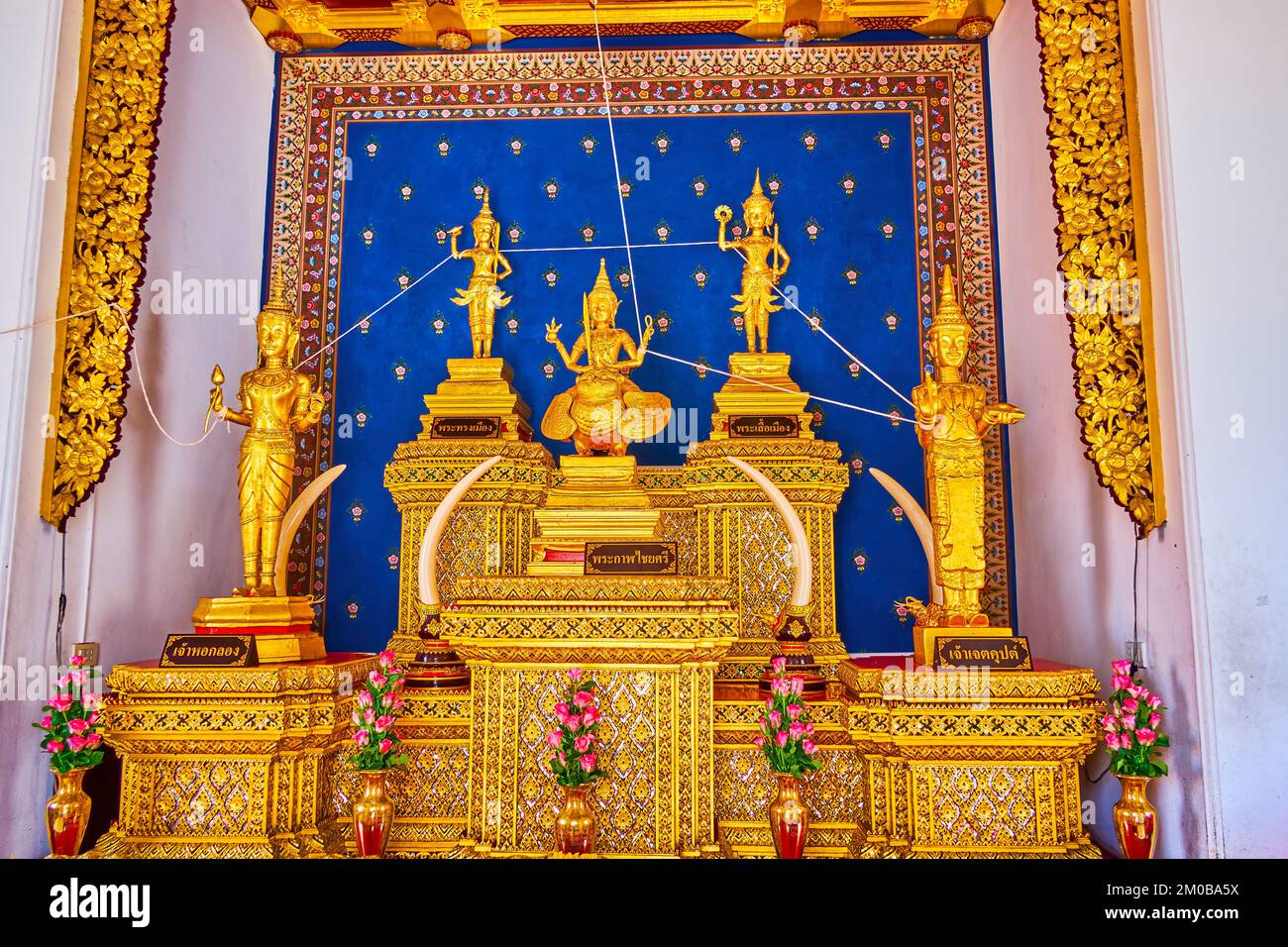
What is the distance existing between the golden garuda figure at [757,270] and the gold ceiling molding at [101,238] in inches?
104

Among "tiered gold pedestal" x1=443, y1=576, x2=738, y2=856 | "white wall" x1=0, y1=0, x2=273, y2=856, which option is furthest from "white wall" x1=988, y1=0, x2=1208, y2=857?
"white wall" x1=0, y1=0, x2=273, y2=856

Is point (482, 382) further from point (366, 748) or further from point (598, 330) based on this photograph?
point (366, 748)

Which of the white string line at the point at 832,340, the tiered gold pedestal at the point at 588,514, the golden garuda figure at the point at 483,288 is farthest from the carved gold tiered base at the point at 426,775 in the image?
the white string line at the point at 832,340

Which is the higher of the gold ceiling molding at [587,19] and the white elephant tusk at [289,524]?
the gold ceiling molding at [587,19]

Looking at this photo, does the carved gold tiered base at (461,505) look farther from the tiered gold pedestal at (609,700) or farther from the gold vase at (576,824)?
the gold vase at (576,824)

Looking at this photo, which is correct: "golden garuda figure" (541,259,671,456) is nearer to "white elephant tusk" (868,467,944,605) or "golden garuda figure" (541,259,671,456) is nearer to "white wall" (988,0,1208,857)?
"white elephant tusk" (868,467,944,605)

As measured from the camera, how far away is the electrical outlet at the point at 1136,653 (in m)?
3.46

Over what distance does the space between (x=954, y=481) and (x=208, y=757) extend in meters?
2.91

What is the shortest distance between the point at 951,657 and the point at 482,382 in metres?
2.57

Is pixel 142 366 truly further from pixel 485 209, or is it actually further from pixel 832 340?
pixel 832 340

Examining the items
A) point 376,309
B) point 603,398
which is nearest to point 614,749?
point 603,398

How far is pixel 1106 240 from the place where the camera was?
3.52 m

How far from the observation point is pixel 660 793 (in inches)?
133

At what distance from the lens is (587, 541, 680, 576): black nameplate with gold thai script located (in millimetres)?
3602
